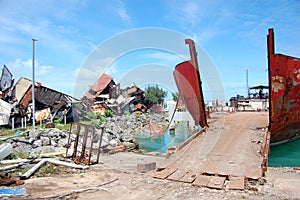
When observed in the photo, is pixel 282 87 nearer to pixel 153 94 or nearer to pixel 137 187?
pixel 137 187

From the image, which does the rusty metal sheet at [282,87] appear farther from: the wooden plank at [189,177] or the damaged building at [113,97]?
the damaged building at [113,97]

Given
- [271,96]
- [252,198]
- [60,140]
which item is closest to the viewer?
[252,198]

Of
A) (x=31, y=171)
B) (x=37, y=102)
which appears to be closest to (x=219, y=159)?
(x=31, y=171)

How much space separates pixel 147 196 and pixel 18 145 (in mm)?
6667

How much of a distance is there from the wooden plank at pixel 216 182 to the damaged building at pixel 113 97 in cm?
2020

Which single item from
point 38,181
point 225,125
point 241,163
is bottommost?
point 38,181

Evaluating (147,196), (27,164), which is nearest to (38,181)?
(27,164)

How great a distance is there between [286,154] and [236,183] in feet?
20.6

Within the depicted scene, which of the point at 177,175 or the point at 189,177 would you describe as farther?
the point at 177,175

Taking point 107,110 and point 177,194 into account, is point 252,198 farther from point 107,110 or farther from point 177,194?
point 107,110

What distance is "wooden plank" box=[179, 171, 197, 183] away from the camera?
4816mm

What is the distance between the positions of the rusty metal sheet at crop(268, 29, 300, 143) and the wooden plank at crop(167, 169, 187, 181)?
3909mm

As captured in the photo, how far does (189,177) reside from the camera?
4.97m

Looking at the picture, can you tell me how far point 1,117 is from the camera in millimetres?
14594
